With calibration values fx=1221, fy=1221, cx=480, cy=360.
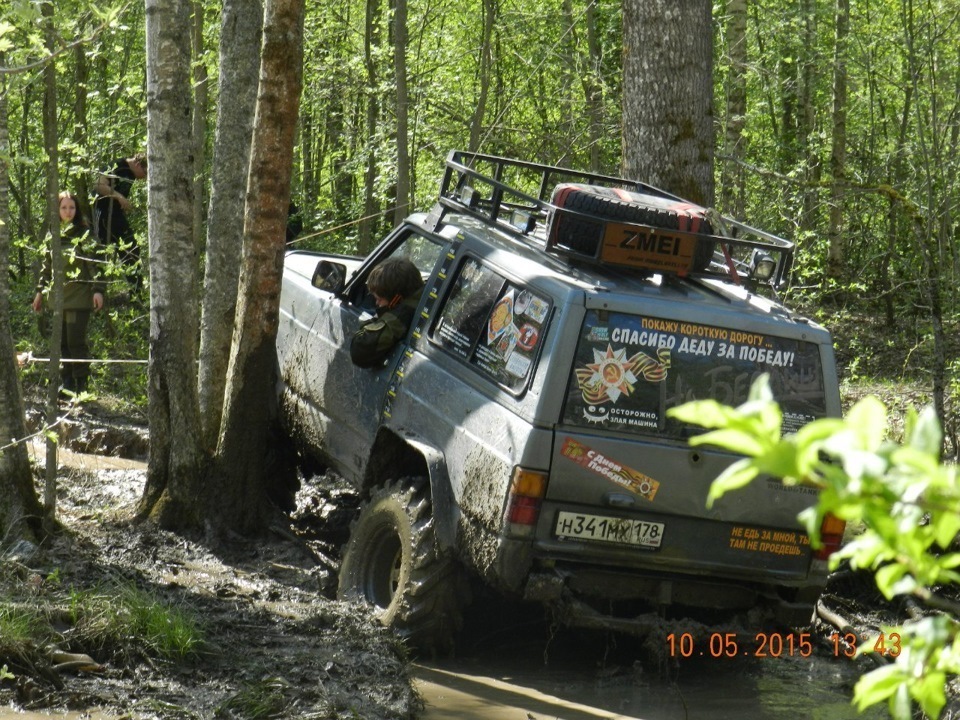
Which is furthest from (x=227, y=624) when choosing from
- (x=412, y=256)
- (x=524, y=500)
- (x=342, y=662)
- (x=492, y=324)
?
(x=412, y=256)

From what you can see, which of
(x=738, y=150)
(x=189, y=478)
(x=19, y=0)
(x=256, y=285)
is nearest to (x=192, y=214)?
(x=256, y=285)

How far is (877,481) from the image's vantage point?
1.46 metres

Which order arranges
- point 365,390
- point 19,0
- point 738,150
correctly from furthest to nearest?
point 738,150 → point 365,390 → point 19,0

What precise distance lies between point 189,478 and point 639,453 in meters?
3.24

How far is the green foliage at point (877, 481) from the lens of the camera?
4.74ft

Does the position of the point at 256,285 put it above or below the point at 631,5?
below

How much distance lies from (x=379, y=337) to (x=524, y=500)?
159 cm

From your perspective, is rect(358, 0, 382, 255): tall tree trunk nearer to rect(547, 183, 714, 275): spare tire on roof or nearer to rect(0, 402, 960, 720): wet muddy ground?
rect(0, 402, 960, 720): wet muddy ground

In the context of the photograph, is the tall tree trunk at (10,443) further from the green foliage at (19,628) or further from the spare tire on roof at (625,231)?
the spare tire on roof at (625,231)

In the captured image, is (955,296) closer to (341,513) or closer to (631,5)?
(631,5)

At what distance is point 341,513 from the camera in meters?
8.09

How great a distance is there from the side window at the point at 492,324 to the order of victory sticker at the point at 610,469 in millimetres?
375
